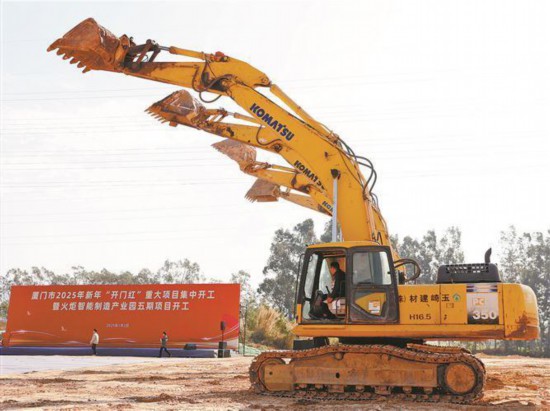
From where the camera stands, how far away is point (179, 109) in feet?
45.6

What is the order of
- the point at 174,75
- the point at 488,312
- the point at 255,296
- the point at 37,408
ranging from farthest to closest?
1. the point at 255,296
2. the point at 174,75
3. the point at 488,312
4. the point at 37,408

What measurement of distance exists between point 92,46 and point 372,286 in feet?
25.0

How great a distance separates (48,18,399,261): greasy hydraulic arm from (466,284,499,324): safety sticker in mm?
2519

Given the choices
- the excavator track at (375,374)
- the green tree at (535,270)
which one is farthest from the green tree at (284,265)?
the excavator track at (375,374)

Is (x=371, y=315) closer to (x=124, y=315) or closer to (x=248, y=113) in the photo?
(x=248, y=113)

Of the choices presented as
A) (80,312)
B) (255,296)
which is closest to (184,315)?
(80,312)

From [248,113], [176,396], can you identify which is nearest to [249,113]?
[248,113]

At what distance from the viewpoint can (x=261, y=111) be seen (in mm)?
13078

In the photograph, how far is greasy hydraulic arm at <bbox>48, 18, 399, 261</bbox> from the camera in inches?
478

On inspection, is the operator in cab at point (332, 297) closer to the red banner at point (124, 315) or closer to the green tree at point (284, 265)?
the red banner at point (124, 315)

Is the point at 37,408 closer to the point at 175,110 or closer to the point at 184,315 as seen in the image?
the point at 175,110

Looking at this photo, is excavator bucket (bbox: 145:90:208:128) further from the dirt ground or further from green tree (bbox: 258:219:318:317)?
green tree (bbox: 258:219:318:317)

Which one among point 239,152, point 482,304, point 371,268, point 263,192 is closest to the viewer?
point 482,304

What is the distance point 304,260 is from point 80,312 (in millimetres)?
29134
